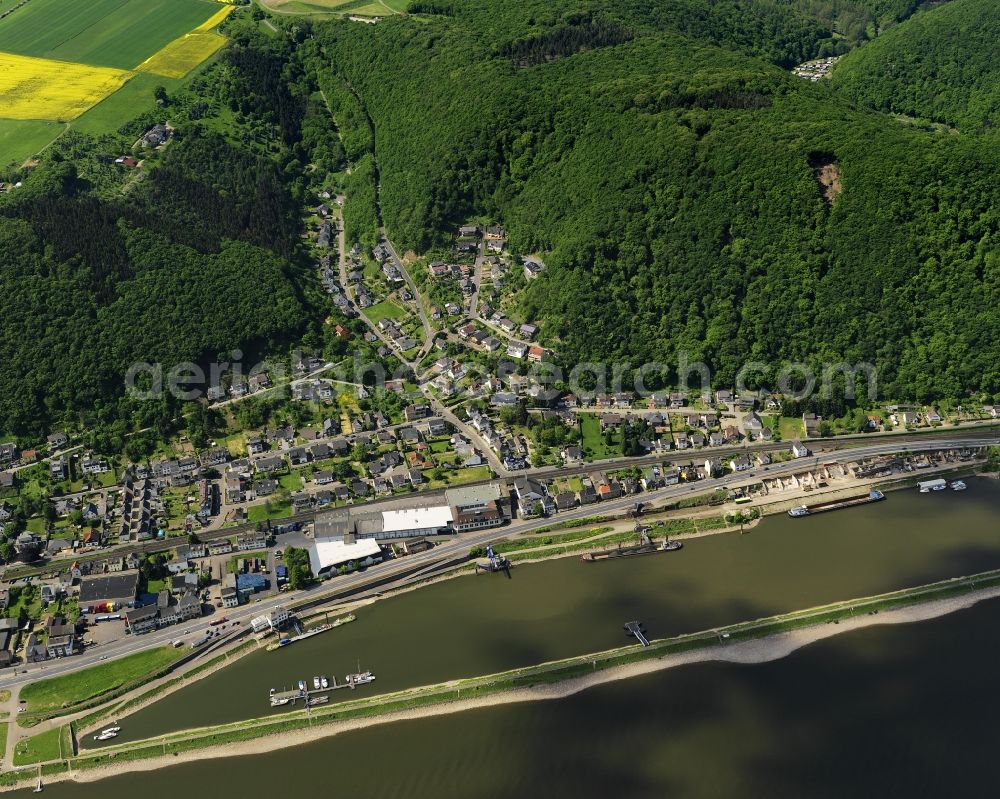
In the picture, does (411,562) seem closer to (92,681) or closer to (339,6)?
(92,681)

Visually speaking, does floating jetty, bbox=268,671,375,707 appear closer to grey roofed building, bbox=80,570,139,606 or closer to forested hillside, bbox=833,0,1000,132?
grey roofed building, bbox=80,570,139,606

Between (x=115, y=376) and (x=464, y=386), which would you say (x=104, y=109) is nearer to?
(x=115, y=376)

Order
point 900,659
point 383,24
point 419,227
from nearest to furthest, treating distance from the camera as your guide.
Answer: point 900,659, point 419,227, point 383,24

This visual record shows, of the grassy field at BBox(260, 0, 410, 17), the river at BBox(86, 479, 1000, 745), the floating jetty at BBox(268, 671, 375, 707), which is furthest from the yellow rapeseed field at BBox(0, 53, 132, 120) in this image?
the floating jetty at BBox(268, 671, 375, 707)

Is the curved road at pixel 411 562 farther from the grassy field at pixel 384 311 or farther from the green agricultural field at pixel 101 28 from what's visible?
the green agricultural field at pixel 101 28

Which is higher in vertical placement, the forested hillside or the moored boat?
the forested hillside

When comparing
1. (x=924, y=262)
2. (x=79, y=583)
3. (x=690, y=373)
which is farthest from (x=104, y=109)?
(x=924, y=262)
